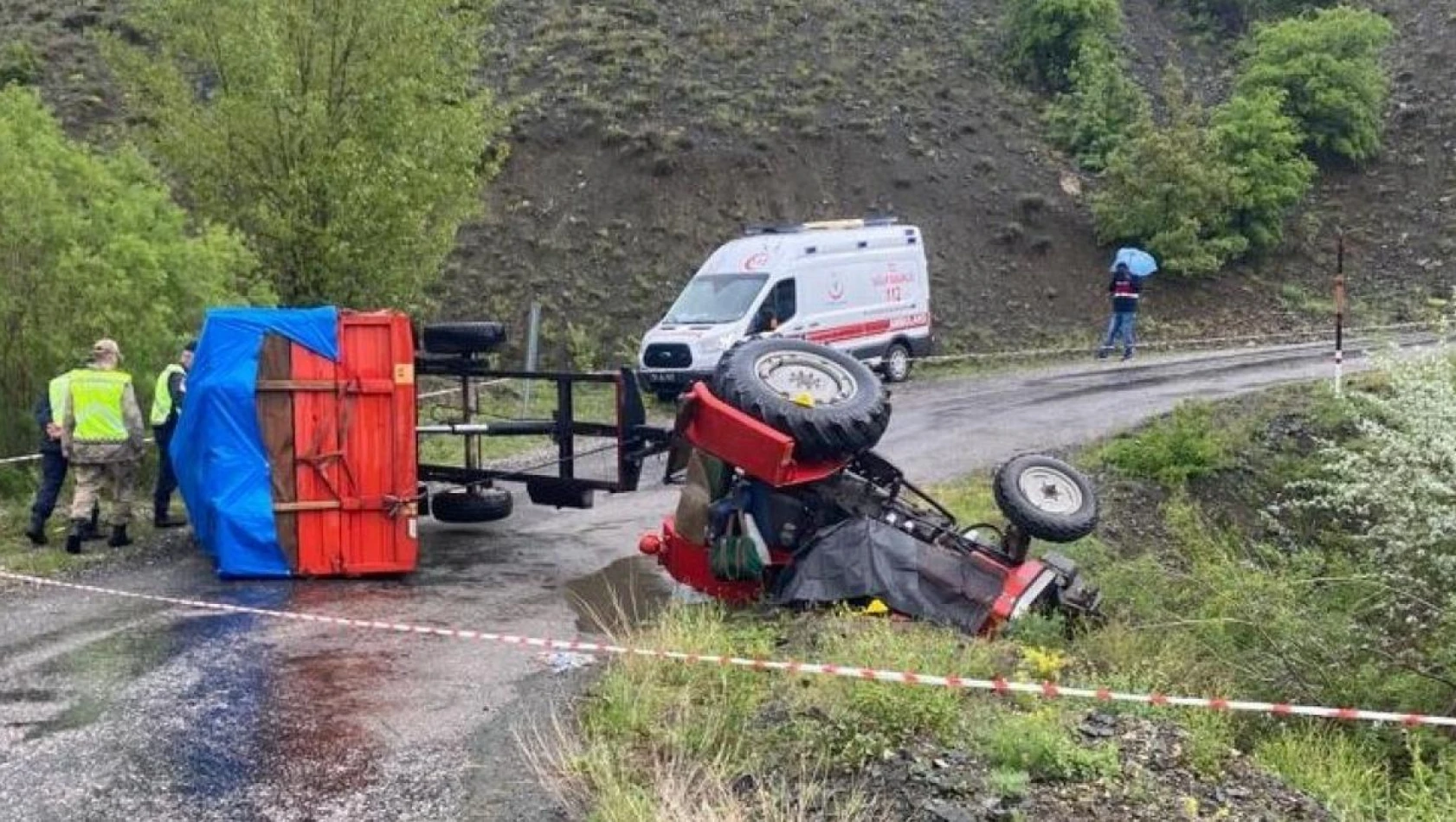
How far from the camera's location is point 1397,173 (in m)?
32.3

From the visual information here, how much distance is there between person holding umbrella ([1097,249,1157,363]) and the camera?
74.2 feet

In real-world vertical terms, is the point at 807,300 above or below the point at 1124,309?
above

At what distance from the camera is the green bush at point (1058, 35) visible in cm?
3447

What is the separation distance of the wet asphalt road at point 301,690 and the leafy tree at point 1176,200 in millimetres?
18864

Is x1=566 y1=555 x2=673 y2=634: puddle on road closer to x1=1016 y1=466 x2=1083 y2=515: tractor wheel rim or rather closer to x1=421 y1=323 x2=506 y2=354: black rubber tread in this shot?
x1=421 y1=323 x2=506 y2=354: black rubber tread

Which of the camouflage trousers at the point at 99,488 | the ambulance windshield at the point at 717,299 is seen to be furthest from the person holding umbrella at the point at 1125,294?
the camouflage trousers at the point at 99,488

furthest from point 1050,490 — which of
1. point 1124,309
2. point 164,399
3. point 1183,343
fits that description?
point 1183,343

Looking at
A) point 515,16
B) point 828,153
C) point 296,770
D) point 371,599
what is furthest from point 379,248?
point 515,16

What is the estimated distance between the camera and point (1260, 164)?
2827cm

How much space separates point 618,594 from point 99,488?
4.45 metres

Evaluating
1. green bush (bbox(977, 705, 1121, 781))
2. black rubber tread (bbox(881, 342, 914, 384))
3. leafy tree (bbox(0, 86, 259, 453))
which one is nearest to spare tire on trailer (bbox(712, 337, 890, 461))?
green bush (bbox(977, 705, 1121, 781))

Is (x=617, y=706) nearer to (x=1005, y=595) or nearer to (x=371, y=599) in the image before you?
(x=1005, y=595)

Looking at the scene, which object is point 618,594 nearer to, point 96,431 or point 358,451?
point 358,451

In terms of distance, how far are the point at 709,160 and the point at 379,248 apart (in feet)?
47.0
